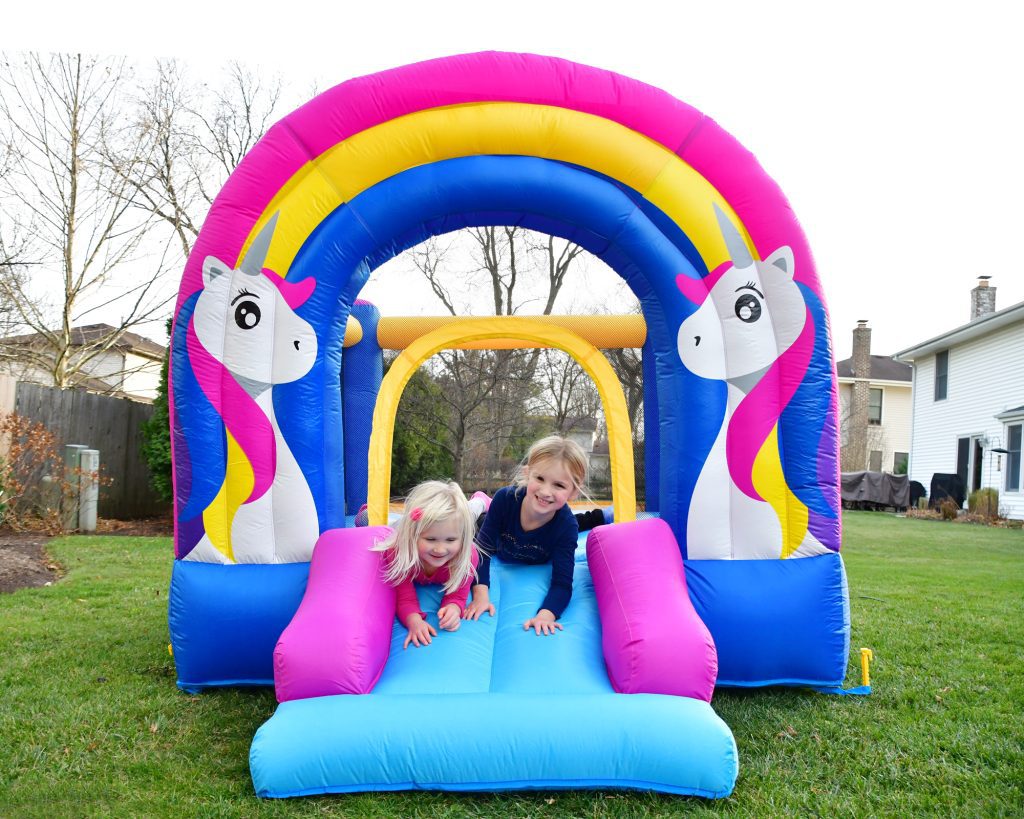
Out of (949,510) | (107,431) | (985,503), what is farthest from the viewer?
(949,510)

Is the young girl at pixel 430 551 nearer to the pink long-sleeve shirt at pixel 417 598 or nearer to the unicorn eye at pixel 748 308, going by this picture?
the pink long-sleeve shirt at pixel 417 598

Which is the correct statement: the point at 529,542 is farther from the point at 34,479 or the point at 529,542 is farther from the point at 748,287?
the point at 34,479

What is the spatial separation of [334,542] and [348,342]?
9.98 feet

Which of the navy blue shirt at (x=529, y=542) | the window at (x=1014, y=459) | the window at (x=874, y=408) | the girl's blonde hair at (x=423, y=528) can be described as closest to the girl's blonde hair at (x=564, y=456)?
the navy blue shirt at (x=529, y=542)

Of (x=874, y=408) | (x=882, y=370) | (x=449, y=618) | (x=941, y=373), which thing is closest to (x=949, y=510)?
(x=941, y=373)

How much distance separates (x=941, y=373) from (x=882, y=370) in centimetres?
1181

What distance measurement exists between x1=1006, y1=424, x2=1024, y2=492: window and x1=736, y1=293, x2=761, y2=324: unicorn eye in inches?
541

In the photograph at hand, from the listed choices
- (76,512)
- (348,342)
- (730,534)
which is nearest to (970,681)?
(730,534)

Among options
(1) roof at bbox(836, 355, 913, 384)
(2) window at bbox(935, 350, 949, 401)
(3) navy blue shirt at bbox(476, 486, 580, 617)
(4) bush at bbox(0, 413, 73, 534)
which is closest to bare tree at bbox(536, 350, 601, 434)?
(4) bush at bbox(0, 413, 73, 534)

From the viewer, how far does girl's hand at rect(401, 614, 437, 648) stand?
3.14m

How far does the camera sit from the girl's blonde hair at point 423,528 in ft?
10.5

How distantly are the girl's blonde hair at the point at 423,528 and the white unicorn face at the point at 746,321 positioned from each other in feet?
3.99

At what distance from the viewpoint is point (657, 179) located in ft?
11.7

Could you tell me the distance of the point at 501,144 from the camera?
3604 millimetres
